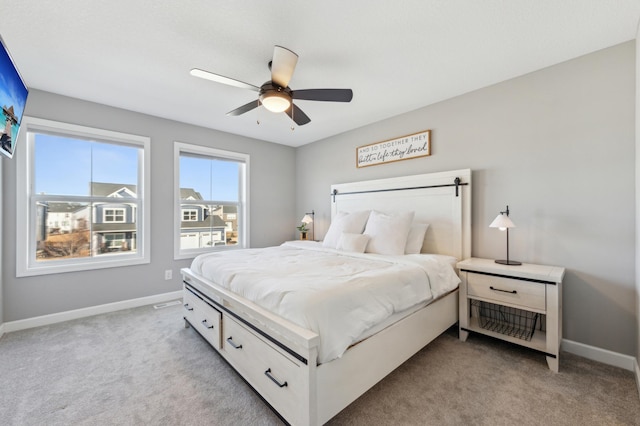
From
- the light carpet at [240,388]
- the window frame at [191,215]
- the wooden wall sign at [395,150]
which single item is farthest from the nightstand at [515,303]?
the window frame at [191,215]

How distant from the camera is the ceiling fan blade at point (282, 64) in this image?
5.83 ft

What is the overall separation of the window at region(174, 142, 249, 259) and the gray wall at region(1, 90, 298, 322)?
115mm

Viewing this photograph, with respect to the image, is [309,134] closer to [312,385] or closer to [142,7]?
[142,7]

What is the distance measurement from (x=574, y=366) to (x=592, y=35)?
257 centimetres

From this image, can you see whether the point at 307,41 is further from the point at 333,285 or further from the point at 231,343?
the point at 231,343

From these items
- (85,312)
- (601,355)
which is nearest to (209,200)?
(85,312)

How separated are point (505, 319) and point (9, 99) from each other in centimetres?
447

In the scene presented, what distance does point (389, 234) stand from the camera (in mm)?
2930

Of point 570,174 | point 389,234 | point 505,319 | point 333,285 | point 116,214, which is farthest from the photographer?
point 116,214

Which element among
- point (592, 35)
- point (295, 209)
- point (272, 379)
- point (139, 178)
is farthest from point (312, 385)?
point (295, 209)

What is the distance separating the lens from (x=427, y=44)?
2.12 m

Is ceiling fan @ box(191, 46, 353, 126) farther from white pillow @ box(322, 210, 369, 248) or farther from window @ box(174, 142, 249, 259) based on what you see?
window @ box(174, 142, 249, 259)

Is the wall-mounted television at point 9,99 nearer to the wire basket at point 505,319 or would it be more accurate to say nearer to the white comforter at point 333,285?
the white comforter at point 333,285

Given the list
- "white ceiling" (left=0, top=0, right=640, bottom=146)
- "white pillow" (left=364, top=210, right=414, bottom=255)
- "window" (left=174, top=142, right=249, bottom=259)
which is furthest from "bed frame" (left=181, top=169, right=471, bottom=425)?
"window" (left=174, top=142, right=249, bottom=259)
